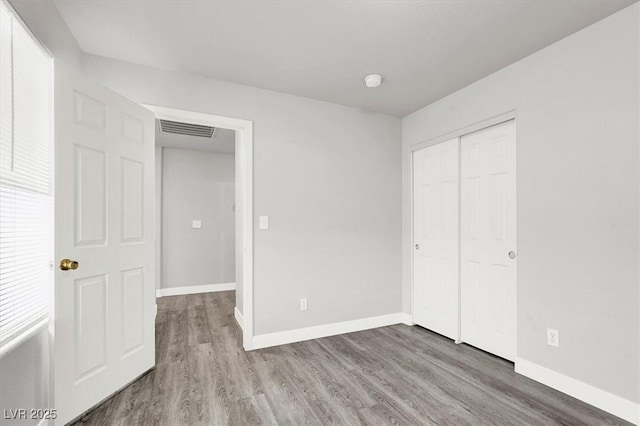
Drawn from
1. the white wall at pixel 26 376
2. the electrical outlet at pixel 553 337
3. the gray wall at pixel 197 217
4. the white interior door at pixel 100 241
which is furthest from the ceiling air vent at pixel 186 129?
the electrical outlet at pixel 553 337

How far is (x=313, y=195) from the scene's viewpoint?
3238mm

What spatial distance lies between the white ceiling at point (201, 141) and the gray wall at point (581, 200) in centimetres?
343

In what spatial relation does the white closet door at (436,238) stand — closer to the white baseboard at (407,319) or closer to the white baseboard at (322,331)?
the white baseboard at (407,319)

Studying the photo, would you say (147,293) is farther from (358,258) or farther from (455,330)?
(455,330)

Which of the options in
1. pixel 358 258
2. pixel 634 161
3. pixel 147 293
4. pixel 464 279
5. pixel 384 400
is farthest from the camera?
pixel 358 258

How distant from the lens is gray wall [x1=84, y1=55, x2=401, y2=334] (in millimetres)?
2834

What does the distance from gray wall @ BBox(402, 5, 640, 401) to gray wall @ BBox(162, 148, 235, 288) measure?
4478 mm

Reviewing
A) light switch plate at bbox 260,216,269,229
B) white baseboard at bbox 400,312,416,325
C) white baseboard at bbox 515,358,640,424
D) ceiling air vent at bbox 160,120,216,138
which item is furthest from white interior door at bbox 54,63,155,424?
white baseboard at bbox 515,358,640,424

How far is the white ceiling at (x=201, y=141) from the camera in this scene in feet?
14.4

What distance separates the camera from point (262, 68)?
2.62 m

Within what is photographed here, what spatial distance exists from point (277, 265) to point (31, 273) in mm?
1798

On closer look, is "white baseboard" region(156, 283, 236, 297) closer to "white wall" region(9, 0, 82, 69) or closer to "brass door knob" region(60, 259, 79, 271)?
"brass door knob" region(60, 259, 79, 271)

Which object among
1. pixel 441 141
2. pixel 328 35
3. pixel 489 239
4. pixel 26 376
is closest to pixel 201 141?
pixel 328 35

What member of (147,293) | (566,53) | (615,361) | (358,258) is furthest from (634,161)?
(147,293)
